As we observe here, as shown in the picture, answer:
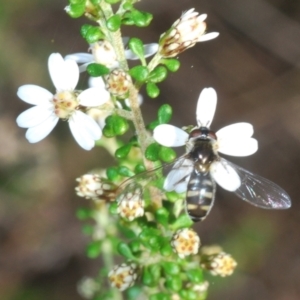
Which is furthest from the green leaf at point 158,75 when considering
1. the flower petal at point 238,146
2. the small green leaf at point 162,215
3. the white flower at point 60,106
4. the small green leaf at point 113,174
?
the small green leaf at point 162,215

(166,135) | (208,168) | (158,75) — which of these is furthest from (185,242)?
(158,75)

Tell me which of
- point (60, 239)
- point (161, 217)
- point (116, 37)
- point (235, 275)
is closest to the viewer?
point (116, 37)

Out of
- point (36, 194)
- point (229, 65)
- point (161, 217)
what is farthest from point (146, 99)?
point (161, 217)

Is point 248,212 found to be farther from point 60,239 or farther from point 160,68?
point 160,68

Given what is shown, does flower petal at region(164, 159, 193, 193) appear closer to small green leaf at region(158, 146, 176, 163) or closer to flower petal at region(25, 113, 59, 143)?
small green leaf at region(158, 146, 176, 163)

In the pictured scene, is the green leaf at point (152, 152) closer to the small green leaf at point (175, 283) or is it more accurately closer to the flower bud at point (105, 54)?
the flower bud at point (105, 54)

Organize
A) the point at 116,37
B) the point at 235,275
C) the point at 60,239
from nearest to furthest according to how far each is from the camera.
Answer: the point at 116,37, the point at 235,275, the point at 60,239

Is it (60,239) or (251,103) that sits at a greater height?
(251,103)
